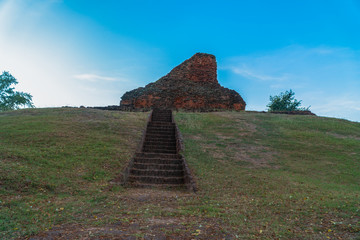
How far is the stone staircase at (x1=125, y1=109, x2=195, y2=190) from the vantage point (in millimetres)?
7978

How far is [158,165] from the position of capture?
Answer: 8945 millimetres

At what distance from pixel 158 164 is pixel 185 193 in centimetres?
242

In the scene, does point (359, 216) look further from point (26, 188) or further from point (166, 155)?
point (26, 188)

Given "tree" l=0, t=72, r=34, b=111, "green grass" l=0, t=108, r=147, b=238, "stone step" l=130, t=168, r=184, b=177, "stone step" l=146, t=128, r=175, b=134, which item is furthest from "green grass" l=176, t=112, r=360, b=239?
"tree" l=0, t=72, r=34, b=111

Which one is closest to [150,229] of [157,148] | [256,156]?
[157,148]

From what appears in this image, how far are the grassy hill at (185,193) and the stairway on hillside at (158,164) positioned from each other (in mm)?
508

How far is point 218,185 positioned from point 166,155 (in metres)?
3.27

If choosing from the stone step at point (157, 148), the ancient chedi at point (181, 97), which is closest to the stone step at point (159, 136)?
the stone step at point (157, 148)

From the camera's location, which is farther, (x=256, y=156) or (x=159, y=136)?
(x=159, y=136)

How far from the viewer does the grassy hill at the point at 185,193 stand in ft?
13.7

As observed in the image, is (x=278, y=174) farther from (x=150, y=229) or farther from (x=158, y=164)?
(x=150, y=229)

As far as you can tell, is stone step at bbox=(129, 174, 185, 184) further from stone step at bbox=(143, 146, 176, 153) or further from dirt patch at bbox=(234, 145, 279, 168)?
dirt patch at bbox=(234, 145, 279, 168)

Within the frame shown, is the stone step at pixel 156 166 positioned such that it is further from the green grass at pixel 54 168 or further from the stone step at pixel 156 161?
the green grass at pixel 54 168

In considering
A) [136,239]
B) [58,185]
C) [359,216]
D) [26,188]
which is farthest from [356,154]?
[26,188]
